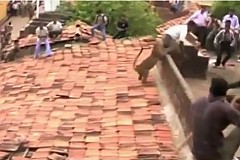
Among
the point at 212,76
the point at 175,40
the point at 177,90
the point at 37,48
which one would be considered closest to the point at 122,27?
the point at 37,48

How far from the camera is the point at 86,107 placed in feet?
35.7

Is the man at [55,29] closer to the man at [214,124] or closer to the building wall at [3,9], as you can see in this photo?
the man at [214,124]

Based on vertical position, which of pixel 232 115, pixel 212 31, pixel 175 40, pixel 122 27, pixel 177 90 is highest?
pixel 232 115

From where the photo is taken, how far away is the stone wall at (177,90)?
8750mm

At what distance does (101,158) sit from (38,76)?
5.05 m

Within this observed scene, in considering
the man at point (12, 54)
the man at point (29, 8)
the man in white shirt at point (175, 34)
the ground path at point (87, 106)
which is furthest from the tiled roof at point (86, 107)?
the man at point (29, 8)

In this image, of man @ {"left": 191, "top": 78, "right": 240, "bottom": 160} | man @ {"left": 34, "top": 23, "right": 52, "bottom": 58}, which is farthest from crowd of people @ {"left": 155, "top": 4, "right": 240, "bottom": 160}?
man @ {"left": 34, "top": 23, "right": 52, "bottom": 58}

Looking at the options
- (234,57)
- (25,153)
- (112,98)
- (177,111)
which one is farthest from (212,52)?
(25,153)

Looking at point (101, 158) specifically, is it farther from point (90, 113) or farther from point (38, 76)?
point (38, 76)

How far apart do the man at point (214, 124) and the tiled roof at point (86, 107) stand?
121 centimetres

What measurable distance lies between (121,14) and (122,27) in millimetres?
758

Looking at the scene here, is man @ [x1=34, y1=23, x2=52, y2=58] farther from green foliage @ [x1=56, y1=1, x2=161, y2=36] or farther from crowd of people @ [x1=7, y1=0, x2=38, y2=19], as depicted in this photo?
crowd of people @ [x1=7, y1=0, x2=38, y2=19]

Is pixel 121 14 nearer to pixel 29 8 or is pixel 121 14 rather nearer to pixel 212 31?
pixel 212 31

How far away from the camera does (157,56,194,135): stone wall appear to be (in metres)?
8.75
